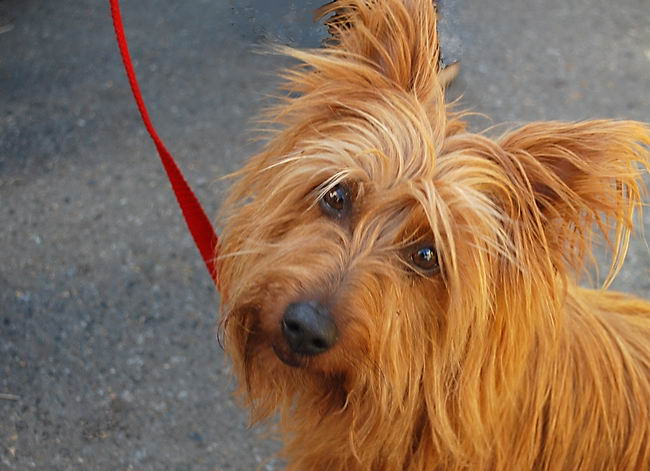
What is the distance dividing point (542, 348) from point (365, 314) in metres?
0.48

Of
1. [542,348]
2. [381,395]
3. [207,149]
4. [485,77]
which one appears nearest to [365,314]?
[381,395]

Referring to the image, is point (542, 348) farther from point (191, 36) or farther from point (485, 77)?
point (191, 36)

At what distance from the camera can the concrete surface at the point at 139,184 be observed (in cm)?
287

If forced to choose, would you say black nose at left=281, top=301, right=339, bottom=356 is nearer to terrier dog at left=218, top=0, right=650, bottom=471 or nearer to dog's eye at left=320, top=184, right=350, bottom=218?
terrier dog at left=218, top=0, right=650, bottom=471

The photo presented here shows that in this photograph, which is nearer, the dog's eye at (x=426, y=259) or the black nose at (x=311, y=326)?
the black nose at (x=311, y=326)

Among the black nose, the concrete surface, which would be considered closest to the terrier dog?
the black nose

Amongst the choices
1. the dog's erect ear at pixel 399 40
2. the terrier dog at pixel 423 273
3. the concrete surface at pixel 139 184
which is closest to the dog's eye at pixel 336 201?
the terrier dog at pixel 423 273

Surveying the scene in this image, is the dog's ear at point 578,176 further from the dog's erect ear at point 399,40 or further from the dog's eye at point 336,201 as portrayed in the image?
the dog's eye at point 336,201

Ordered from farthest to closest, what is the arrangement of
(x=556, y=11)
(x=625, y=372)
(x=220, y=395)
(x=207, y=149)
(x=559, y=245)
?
1. (x=556, y=11)
2. (x=207, y=149)
3. (x=220, y=395)
4. (x=625, y=372)
5. (x=559, y=245)

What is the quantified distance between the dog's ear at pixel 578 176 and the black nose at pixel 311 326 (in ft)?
1.76

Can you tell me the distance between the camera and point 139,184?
3811mm

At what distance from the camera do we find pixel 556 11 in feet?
16.8

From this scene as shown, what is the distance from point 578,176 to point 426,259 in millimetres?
387

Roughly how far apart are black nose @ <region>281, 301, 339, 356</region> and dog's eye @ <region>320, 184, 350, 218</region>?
0.28 meters
